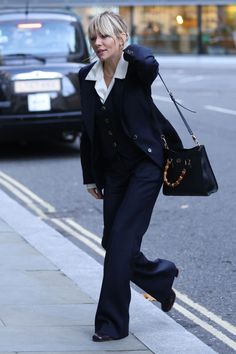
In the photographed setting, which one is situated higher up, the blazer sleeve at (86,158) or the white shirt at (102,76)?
the white shirt at (102,76)

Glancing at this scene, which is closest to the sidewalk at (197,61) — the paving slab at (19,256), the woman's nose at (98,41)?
the paving slab at (19,256)

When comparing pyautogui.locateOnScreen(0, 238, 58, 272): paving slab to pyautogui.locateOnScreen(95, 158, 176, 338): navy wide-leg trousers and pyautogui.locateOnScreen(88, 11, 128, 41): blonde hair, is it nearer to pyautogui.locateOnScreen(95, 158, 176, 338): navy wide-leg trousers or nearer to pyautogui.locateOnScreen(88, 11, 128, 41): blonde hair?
pyautogui.locateOnScreen(95, 158, 176, 338): navy wide-leg trousers

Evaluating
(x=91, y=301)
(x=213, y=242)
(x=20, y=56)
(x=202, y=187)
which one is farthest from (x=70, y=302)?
(x=20, y=56)

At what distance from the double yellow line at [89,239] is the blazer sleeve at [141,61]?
1574mm

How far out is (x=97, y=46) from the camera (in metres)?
Answer: 5.14

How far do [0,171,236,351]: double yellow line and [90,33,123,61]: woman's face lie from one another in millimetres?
1718

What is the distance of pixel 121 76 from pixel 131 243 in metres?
0.88

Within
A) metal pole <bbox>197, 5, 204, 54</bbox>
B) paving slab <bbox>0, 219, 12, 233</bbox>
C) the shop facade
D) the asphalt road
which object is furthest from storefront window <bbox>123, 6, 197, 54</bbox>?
paving slab <bbox>0, 219, 12, 233</bbox>

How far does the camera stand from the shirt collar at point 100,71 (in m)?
5.25

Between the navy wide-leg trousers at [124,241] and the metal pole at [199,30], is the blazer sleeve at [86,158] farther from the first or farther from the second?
the metal pole at [199,30]

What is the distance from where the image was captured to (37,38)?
1373 cm

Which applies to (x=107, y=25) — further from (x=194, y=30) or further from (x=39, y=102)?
(x=194, y=30)

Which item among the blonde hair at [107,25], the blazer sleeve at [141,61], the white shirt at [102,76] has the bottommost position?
Result: the white shirt at [102,76]

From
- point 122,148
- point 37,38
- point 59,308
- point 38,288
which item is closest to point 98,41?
point 122,148
